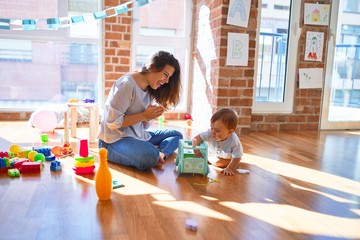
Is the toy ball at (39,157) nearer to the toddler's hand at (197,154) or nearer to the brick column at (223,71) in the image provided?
the toddler's hand at (197,154)

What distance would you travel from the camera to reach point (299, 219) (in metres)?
1.18

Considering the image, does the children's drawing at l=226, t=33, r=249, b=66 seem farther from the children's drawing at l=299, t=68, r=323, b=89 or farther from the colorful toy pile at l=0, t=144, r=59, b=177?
the colorful toy pile at l=0, t=144, r=59, b=177

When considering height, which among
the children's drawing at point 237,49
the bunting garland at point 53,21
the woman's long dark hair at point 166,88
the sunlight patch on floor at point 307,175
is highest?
the bunting garland at point 53,21

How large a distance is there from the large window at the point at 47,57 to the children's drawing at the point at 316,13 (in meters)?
1.89

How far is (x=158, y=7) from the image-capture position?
3.36 meters

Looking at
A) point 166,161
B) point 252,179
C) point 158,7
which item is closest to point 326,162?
point 252,179

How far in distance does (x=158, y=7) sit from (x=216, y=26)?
87cm

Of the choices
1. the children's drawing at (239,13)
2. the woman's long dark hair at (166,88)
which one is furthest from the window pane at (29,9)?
the woman's long dark hair at (166,88)

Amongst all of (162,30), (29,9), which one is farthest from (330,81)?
(29,9)

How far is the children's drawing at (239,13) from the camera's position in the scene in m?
2.61

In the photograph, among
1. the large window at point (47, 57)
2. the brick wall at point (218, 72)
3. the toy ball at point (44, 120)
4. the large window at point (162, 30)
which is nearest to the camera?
the toy ball at point (44, 120)

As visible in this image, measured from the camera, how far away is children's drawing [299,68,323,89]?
9.96 ft

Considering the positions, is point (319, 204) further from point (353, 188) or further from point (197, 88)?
point (197, 88)

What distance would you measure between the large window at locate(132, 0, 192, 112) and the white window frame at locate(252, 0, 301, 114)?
0.85m
